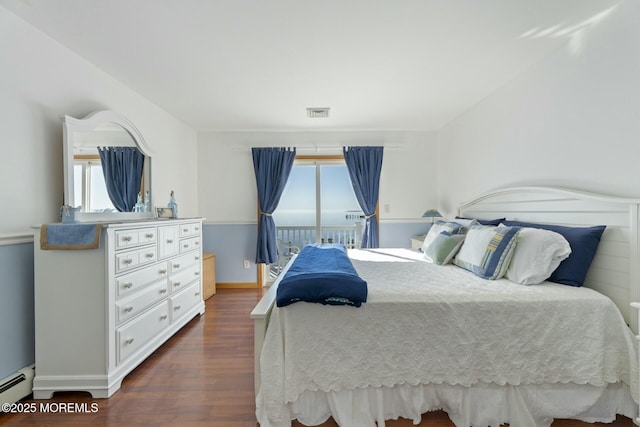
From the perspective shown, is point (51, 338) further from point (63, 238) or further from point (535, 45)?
point (535, 45)

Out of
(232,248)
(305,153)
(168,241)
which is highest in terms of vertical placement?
(305,153)

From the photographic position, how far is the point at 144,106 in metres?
3.07

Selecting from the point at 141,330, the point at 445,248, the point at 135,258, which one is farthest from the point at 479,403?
the point at 135,258

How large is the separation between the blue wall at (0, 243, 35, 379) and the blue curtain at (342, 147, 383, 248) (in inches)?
139

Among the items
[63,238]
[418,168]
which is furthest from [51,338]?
[418,168]

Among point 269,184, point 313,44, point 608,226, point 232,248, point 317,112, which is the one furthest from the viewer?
point 232,248

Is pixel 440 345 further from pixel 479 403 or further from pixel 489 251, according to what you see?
pixel 489 251

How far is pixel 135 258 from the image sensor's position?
6.91 ft

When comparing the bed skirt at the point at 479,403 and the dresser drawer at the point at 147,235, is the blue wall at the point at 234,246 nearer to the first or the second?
the dresser drawer at the point at 147,235

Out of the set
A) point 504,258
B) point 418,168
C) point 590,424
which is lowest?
point 590,424

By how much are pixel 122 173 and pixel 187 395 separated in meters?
2.03

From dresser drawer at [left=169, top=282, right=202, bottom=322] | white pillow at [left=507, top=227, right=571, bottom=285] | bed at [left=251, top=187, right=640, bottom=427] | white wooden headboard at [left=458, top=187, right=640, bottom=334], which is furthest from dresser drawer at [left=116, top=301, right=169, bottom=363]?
white wooden headboard at [left=458, top=187, right=640, bottom=334]

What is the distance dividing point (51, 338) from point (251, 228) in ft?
8.78

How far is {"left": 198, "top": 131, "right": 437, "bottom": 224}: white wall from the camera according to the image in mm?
4266
